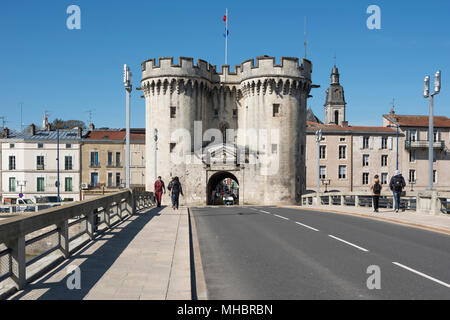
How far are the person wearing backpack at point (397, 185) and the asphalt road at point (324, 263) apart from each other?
5988 millimetres

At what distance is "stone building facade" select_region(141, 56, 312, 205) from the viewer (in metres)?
44.9

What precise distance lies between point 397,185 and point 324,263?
1269 cm

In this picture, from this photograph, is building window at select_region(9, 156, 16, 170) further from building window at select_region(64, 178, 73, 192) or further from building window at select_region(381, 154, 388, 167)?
building window at select_region(381, 154, 388, 167)

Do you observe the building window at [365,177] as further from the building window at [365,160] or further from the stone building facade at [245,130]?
the stone building facade at [245,130]

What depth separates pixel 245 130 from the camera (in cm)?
4766

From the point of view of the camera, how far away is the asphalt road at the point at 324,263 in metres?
6.54

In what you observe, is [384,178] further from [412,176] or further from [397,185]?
[397,185]

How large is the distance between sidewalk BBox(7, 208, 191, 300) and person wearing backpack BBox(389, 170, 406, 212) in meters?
11.9

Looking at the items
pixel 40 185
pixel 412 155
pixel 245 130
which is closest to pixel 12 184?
pixel 40 185

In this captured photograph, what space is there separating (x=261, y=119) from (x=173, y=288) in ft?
130

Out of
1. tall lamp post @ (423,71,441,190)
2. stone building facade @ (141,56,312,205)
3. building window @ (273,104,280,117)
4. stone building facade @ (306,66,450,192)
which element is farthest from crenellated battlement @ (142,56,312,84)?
tall lamp post @ (423,71,441,190)

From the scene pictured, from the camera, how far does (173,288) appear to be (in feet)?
21.1
